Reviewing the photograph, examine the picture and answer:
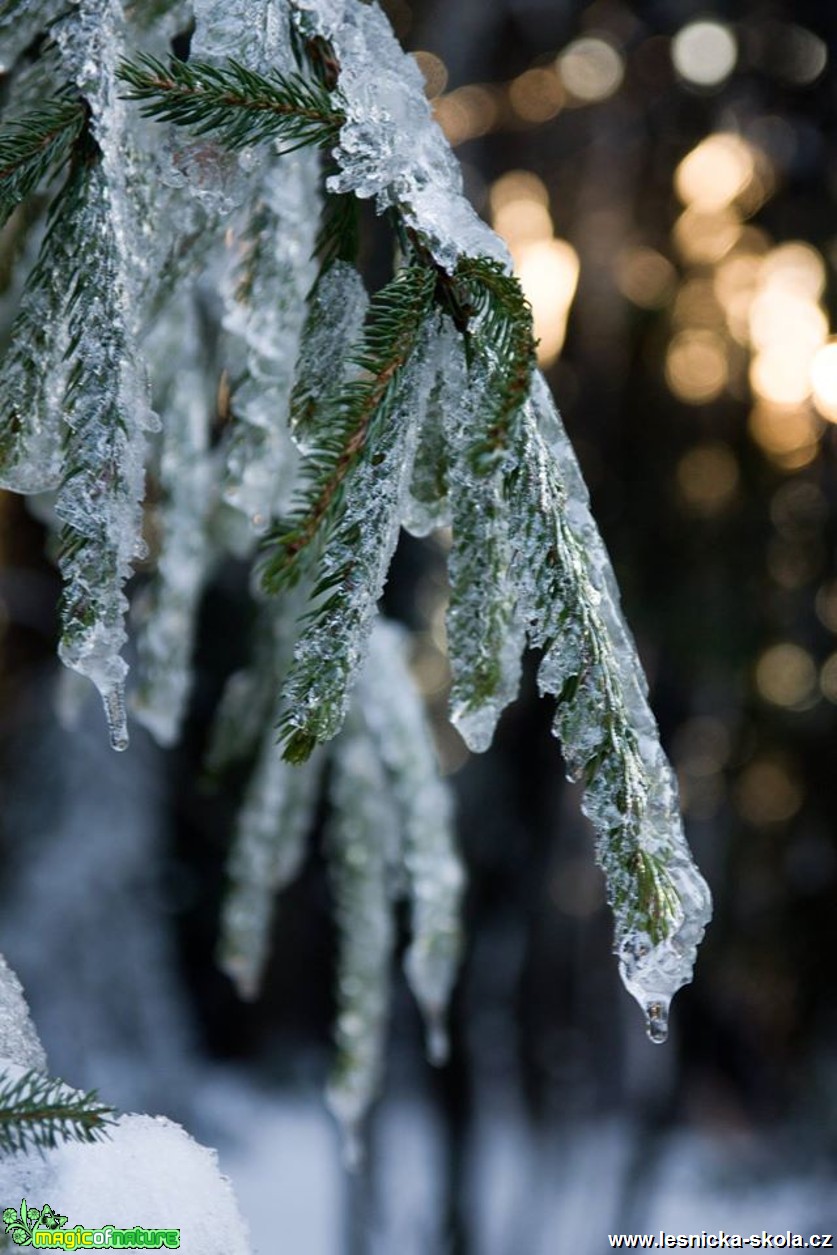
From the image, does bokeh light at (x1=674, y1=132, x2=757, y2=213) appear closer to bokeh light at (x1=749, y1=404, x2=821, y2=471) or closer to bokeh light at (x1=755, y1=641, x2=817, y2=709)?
bokeh light at (x1=749, y1=404, x2=821, y2=471)

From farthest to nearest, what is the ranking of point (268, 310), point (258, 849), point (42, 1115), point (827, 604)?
point (827, 604)
point (258, 849)
point (268, 310)
point (42, 1115)

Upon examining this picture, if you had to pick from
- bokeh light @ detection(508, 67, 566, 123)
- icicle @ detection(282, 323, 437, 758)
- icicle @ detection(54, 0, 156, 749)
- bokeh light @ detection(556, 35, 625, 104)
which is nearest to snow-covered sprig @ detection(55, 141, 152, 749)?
icicle @ detection(54, 0, 156, 749)

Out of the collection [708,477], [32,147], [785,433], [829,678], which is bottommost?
[32,147]

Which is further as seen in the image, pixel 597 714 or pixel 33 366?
pixel 33 366

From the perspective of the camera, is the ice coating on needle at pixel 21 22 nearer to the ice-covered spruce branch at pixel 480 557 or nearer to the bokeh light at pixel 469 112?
the ice-covered spruce branch at pixel 480 557

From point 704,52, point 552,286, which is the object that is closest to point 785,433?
point 552,286

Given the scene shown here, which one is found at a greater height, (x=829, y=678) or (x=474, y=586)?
(x=829, y=678)

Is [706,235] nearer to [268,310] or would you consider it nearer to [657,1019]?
[268,310]
